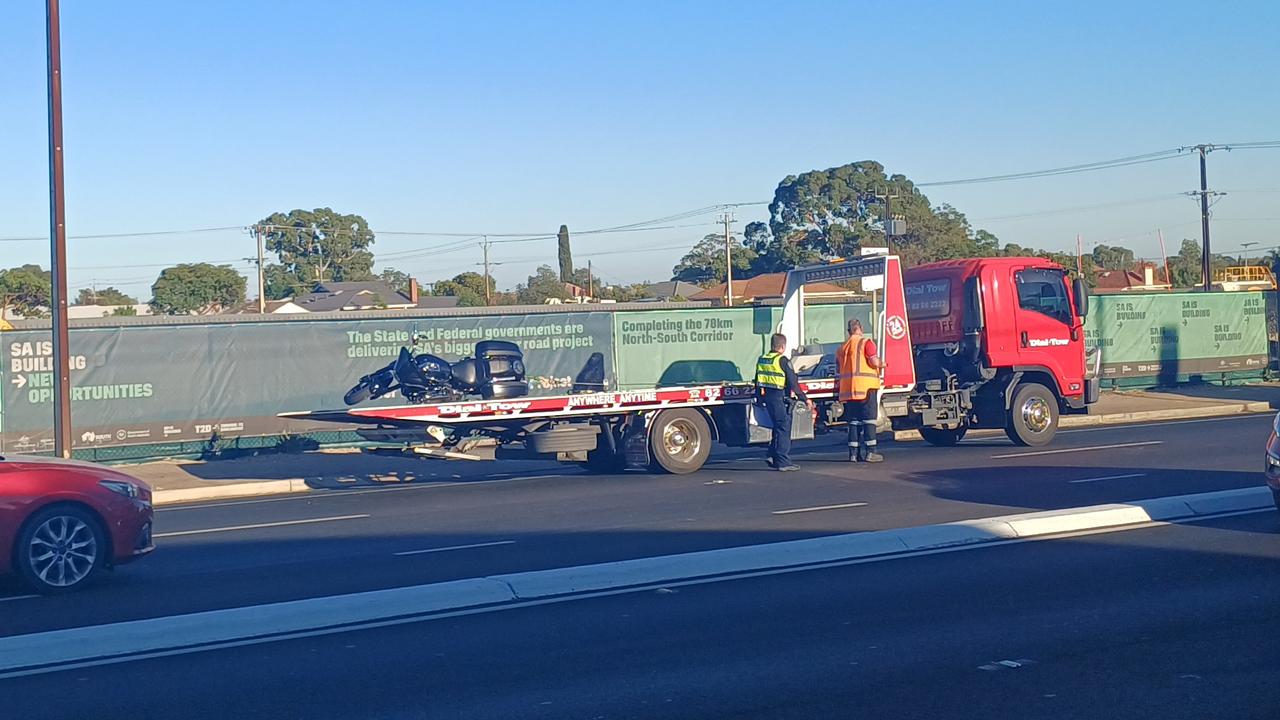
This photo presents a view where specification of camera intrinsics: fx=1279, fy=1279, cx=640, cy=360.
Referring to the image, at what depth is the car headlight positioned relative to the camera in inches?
398

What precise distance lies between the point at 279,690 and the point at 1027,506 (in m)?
8.19

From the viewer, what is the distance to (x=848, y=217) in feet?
246

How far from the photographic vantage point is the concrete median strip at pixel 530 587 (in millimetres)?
7746

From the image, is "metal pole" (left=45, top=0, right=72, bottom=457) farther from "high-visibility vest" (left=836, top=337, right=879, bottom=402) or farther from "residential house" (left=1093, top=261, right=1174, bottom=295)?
"residential house" (left=1093, top=261, right=1174, bottom=295)

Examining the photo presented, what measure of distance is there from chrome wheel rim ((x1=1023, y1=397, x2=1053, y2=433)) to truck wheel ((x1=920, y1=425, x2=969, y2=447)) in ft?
3.39

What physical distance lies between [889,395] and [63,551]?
37.1 feet

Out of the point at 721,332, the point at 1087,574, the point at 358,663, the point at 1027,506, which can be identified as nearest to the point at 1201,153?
the point at 721,332

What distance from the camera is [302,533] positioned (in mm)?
12719

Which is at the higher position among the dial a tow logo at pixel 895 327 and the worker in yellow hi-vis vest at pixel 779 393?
the dial a tow logo at pixel 895 327

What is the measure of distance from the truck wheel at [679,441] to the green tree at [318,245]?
7346 cm

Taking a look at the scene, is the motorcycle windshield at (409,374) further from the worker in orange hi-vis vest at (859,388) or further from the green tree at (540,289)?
the green tree at (540,289)

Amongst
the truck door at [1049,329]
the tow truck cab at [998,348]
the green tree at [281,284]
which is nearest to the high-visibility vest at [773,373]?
the tow truck cab at [998,348]

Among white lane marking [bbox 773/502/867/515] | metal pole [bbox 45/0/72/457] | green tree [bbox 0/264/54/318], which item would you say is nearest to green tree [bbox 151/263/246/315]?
green tree [bbox 0/264/54/318]

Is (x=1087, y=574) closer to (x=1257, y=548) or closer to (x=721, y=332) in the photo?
(x=1257, y=548)
